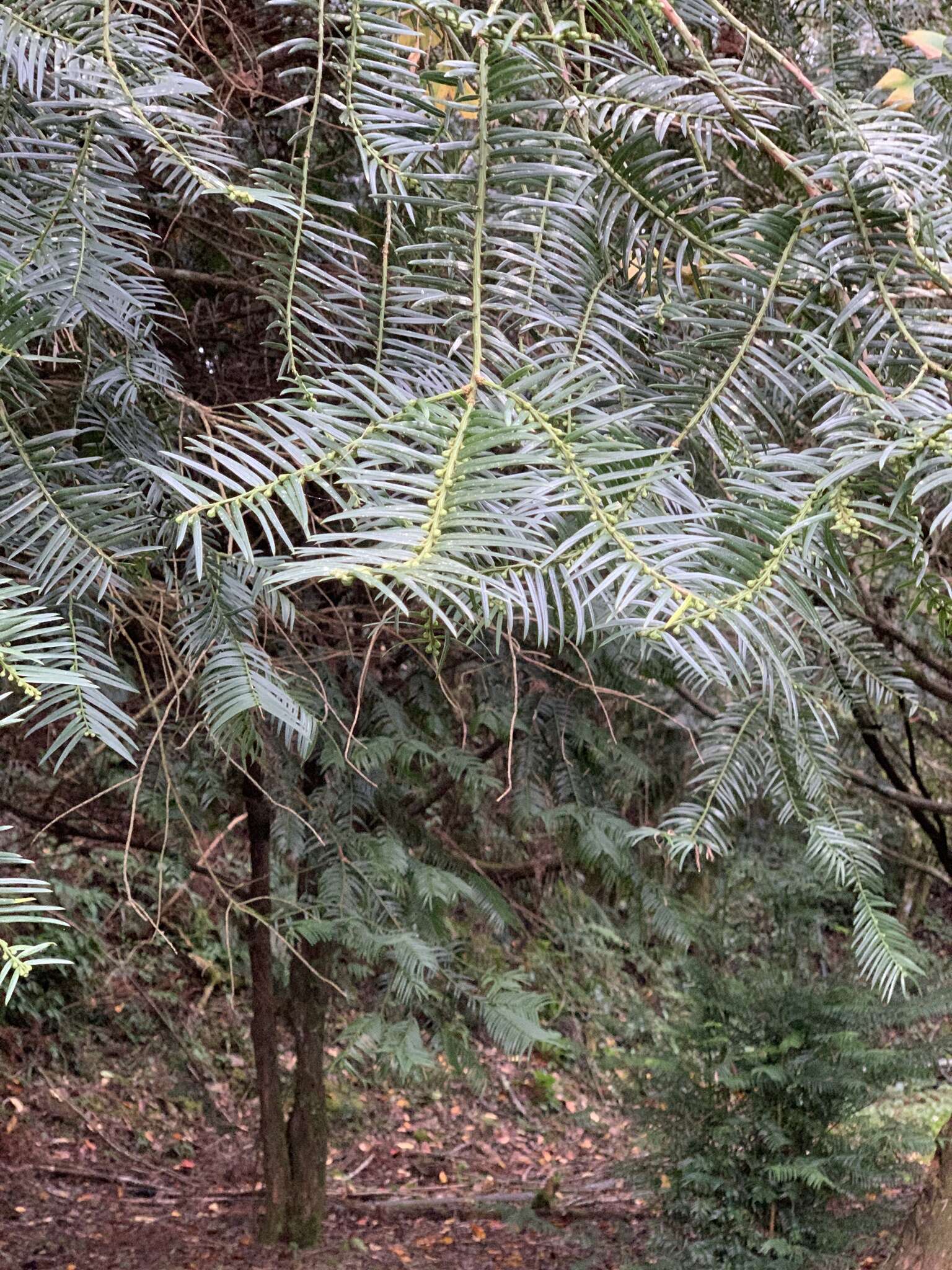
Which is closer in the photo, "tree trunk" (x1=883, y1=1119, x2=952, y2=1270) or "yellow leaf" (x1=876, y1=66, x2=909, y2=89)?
"yellow leaf" (x1=876, y1=66, x2=909, y2=89)

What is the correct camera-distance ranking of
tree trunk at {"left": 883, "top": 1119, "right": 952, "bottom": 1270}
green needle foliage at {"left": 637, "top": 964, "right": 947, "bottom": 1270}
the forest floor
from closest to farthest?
tree trunk at {"left": 883, "top": 1119, "right": 952, "bottom": 1270}, green needle foliage at {"left": 637, "top": 964, "right": 947, "bottom": 1270}, the forest floor

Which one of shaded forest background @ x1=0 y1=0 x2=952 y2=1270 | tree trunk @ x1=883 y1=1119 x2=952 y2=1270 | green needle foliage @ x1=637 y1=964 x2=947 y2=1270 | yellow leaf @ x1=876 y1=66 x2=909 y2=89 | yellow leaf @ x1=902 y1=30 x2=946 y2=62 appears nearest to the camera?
shaded forest background @ x1=0 y1=0 x2=952 y2=1270

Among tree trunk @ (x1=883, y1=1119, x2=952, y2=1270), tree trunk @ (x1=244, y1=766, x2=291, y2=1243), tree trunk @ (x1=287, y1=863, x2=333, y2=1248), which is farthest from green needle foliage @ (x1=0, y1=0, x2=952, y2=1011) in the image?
tree trunk @ (x1=287, y1=863, x2=333, y2=1248)

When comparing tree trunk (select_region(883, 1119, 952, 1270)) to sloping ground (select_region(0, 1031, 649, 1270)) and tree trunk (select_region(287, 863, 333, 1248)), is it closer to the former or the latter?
sloping ground (select_region(0, 1031, 649, 1270))

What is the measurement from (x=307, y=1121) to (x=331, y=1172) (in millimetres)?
1357

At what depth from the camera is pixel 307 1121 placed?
312 cm

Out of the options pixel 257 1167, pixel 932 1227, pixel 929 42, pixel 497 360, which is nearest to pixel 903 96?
pixel 929 42

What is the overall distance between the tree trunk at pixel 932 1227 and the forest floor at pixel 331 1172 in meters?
1.38

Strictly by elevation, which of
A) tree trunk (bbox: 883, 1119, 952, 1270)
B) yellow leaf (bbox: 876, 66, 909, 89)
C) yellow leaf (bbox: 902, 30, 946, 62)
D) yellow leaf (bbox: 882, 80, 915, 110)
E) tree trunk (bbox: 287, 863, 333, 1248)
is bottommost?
tree trunk (bbox: 287, 863, 333, 1248)

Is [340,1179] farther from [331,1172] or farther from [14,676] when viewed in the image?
[14,676]

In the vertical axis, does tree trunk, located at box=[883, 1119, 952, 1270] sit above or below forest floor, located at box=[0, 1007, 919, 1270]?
above

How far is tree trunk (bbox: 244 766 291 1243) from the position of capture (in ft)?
9.06

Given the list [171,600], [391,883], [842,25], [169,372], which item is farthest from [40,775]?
[842,25]

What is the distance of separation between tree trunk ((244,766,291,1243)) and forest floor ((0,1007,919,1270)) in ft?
0.47
